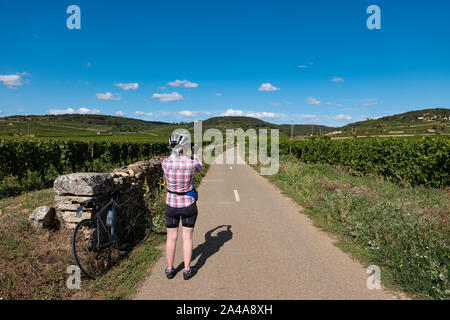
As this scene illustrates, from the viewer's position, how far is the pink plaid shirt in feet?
13.3

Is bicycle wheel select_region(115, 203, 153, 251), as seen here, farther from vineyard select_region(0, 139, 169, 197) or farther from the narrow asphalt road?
vineyard select_region(0, 139, 169, 197)

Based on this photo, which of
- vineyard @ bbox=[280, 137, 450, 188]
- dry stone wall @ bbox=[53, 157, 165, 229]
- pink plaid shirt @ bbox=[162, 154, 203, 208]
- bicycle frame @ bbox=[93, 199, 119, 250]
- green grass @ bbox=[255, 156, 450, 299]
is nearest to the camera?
green grass @ bbox=[255, 156, 450, 299]

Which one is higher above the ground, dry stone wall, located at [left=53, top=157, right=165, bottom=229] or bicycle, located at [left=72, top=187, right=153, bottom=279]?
dry stone wall, located at [left=53, top=157, right=165, bottom=229]

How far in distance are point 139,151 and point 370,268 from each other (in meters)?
27.7

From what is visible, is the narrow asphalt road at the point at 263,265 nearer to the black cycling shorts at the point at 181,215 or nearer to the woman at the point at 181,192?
the woman at the point at 181,192

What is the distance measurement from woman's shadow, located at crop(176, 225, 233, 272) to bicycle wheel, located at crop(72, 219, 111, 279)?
4.07ft

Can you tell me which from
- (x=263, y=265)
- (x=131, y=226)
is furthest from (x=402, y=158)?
(x=131, y=226)

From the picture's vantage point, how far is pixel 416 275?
12.9 ft

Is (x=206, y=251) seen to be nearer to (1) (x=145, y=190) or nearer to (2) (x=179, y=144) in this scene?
(2) (x=179, y=144)

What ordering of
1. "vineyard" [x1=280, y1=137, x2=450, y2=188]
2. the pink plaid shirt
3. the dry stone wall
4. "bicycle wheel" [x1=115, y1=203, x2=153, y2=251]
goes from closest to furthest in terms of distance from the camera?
the pink plaid shirt, the dry stone wall, "bicycle wheel" [x1=115, y1=203, x2=153, y2=251], "vineyard" [x1=280, y1=137, x2=450, y2=188]

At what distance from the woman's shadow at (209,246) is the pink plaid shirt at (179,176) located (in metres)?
1.24

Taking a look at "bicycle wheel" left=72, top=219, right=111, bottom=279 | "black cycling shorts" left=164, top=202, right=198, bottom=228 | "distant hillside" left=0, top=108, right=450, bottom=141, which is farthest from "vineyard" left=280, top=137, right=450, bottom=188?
"distant hillside" left=0, top=108, right=450, bottom=141

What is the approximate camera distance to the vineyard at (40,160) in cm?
1198
